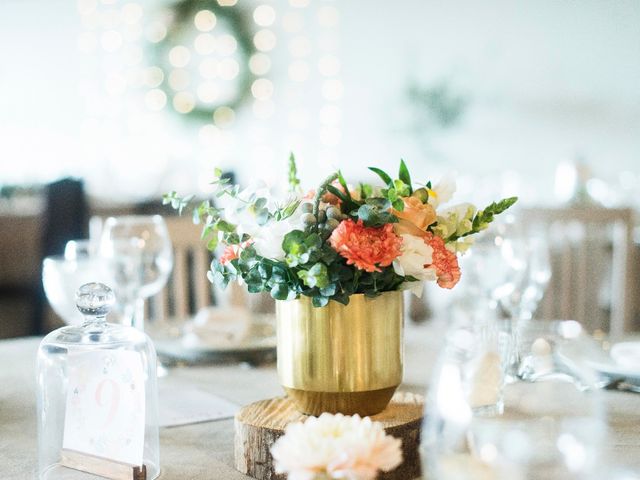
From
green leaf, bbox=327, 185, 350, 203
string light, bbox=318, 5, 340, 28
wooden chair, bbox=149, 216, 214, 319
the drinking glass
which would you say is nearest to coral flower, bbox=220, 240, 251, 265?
green leaf, bbox=327, 185, 350, 203

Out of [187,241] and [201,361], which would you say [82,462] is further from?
[187,241]

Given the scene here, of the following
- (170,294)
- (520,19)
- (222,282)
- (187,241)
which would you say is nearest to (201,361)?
(222,282)

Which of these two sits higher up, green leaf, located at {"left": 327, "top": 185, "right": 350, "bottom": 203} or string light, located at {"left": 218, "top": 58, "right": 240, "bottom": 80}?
string light, located at {"left": 218, "top": 58, "right": 240, "bottom": 80}

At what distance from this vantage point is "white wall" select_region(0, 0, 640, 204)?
17.5 feet

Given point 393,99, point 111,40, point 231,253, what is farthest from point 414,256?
point 111,40

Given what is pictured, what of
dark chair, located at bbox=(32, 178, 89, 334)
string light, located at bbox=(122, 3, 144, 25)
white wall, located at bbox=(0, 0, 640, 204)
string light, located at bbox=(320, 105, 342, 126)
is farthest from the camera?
string light, located at bbox=(320, 105, 342, 126)

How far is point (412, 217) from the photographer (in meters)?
0.81

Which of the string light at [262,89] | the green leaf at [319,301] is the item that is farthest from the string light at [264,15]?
the green leaf at [319,301]

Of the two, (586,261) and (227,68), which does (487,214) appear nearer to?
(586,261)

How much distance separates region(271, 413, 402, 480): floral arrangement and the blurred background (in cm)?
468

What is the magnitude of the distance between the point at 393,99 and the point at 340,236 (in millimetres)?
5223

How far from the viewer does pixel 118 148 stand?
6012mm

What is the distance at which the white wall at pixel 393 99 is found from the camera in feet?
17.5

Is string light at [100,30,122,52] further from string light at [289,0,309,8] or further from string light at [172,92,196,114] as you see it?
string light at [289,0,309,8]
